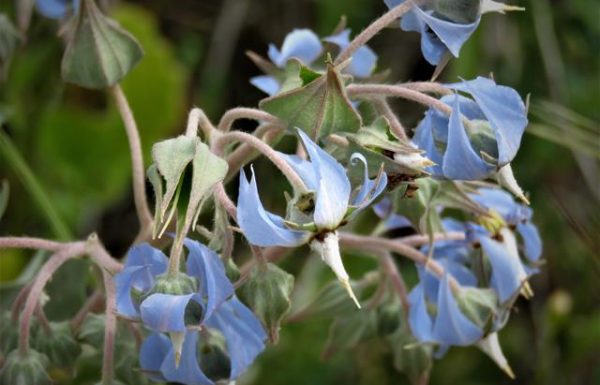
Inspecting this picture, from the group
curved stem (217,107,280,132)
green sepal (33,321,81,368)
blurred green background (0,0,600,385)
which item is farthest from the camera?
blurred green background (0,0,600,385)

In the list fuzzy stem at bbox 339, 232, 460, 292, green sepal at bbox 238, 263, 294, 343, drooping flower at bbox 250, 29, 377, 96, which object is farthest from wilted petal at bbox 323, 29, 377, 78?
green sepal at bbox 238, 263, 294, 343

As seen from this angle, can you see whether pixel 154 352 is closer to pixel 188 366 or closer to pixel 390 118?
pixel 188 366

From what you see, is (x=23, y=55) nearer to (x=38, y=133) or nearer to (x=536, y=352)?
(x=38, y=133)

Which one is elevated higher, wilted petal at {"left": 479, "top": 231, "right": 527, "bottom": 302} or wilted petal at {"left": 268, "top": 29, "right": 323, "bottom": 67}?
wilted petal at {"left": 268, "top": 29, "right": 323, "bottom": 67}

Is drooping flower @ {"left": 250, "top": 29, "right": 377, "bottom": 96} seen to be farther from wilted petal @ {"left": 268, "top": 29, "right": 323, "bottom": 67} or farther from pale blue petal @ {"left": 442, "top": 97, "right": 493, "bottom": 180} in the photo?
pale blue petal @ {"left": 442, "top": 97, "right": 493, "bottom": 180}

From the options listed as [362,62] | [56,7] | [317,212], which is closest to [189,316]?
[317,212]

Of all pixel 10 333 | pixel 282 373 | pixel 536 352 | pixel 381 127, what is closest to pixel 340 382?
pixel 282 373
